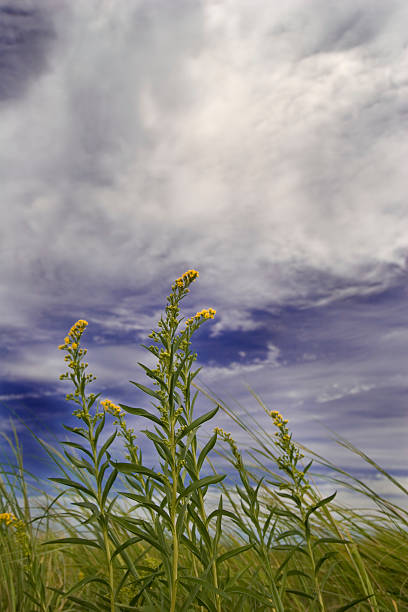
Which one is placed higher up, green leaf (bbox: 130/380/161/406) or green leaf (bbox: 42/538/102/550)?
green leaf (bbox: 130/380/161/406)

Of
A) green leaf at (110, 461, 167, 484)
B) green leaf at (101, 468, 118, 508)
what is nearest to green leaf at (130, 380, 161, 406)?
green leaf at (110, 461, 167, 484)

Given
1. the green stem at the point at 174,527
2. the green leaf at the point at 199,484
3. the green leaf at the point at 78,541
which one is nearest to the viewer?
the green stem at the point at 174,527

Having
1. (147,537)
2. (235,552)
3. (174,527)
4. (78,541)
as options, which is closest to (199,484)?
(174,527)

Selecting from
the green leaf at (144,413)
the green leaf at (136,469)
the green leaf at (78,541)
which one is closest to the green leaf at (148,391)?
the green leaf at (144,413)

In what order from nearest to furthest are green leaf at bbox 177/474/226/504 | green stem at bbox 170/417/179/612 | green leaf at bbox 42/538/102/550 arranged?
green stem at bbox 170/417/179/612 → green leaf at bbox 177/474/226/504 → green leaf at bbox 42/538/102/550

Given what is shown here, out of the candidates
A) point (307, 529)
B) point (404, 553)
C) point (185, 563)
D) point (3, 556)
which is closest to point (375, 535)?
point (404, 553)

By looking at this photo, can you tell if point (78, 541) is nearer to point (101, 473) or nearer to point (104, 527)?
point (104, 527)

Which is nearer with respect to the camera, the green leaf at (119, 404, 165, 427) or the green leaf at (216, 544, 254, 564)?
the green leaf at (119, 404, 165, 427)

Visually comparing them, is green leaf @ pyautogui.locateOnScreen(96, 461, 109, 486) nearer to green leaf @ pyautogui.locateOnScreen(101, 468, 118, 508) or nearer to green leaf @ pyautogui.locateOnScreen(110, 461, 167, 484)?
green leaf @ pyautogui.locateOnScreen(101, 468, 118, 508)

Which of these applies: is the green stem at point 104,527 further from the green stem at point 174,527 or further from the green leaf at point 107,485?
the green stem at point 174,527

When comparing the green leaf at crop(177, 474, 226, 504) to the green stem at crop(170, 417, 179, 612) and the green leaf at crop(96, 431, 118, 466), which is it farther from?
the green leaf at crop(96, 431, 118, 466)

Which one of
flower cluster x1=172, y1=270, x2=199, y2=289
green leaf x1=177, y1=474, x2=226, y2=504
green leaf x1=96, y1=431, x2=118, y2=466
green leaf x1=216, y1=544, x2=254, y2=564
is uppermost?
flower cluster x1=172, y1=270, x2=199, y2=289

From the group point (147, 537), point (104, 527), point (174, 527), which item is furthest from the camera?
point (104, 527)

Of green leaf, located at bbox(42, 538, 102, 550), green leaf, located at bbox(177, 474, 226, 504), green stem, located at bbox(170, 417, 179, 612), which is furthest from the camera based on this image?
green leaf, located at bbox(42, 538, 102, 550)
